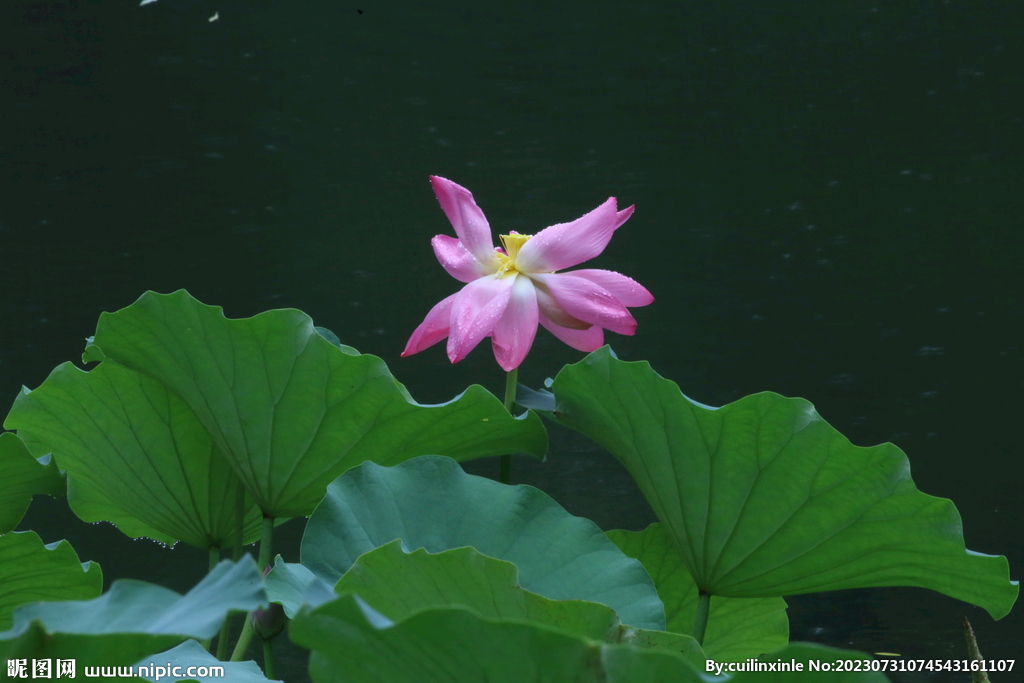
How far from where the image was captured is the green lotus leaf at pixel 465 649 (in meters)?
0.20

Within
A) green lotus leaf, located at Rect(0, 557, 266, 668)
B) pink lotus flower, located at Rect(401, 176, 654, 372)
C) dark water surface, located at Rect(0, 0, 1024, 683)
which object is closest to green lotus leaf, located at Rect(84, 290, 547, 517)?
pink lotus flower, located at Rect(401, 176, 654, 372)

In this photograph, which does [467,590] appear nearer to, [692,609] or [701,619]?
[701,619]

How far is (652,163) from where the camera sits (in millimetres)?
953

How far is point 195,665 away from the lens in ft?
1.03

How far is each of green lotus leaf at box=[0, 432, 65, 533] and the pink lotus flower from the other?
171mm

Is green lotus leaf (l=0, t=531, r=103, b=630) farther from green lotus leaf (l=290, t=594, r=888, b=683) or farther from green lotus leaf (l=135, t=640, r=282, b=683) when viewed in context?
green lotus leaf (l=290, t=594, r=888, b=683)

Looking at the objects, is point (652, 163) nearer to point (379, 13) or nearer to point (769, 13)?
point (769, 13)

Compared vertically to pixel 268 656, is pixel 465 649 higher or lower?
higher

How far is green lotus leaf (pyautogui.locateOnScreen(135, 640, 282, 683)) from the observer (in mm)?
286

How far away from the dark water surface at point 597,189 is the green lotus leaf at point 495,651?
710 mm

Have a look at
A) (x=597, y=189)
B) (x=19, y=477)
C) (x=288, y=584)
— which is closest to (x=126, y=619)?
(x=288, y=584)

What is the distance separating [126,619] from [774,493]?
0.82 ft

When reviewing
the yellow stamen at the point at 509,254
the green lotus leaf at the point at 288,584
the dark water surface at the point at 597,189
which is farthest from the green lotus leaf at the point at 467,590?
the dark water surface at the point at 597,189

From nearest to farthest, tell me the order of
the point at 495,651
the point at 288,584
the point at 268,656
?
the point at 495,651 < the point at 288,584 < the point at 268,656
